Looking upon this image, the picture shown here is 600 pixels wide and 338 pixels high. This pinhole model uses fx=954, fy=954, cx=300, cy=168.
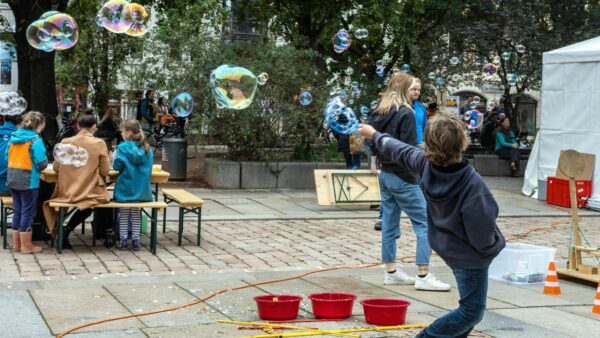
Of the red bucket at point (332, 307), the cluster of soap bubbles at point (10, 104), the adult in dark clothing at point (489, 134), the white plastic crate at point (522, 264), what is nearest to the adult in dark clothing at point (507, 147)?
the adult in dark clothing at point (489, 134)

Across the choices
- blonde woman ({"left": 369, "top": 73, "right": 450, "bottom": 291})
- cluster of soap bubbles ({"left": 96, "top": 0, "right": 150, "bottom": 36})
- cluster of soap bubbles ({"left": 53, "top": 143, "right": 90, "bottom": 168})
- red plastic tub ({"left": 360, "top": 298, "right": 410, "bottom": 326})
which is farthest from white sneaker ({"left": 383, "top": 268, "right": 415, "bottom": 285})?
cluster of soap bubbles ({"left": 96, "top": 0, "right": 150, "bottom": 36})

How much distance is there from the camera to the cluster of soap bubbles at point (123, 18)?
1164 cm

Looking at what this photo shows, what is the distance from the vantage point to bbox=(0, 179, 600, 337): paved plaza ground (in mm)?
6453

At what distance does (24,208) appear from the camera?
9.35 metres

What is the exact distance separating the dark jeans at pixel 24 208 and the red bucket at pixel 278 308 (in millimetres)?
3669

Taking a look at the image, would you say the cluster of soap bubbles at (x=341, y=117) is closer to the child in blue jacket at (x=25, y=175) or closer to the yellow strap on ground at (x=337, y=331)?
the yellow strap on ground at (x=337, y=331)

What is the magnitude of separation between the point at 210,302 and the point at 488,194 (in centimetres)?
281

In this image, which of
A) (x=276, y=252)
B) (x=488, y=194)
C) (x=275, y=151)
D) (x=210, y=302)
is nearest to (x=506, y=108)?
(x=275, y=151)

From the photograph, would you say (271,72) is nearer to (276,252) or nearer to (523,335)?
(276,252)

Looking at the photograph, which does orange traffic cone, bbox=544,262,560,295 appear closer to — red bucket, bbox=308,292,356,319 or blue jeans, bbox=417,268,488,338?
red bucket, bbox=308,292,356,319

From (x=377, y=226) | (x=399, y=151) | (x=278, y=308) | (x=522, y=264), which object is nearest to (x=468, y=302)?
(x=399, y=151)

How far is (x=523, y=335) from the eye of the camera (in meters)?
6.27

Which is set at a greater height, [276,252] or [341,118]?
[341,118]

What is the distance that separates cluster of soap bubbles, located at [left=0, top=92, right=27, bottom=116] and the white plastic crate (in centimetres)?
502
